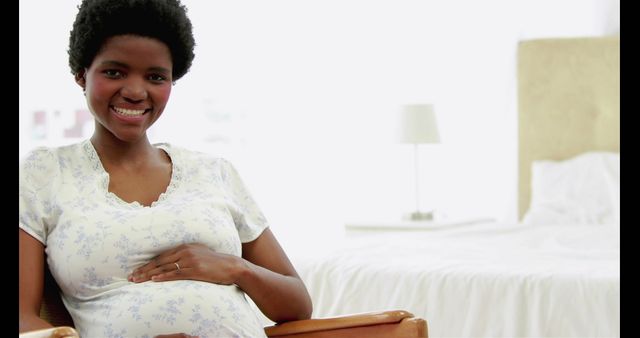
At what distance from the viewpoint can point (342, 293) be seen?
326cm

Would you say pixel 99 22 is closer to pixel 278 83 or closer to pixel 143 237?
pixel 143 237

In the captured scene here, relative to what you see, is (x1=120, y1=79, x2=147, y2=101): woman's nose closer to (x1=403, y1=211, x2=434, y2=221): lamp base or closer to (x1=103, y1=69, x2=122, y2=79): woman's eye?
(x1=103, y1=69, x2=122, y2=79): woman's eye

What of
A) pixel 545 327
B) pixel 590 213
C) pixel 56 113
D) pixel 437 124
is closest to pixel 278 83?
pixel 437 124

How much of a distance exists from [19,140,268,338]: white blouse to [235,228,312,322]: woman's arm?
0.12 feet

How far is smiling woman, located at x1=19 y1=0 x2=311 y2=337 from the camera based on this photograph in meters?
1.72

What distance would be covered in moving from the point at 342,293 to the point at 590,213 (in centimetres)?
187

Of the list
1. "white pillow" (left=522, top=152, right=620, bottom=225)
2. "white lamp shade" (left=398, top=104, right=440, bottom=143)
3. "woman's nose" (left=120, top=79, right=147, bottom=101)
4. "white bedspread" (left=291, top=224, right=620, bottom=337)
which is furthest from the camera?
"white lamp shade" (left=398, top=104, right=440, bottom=143)

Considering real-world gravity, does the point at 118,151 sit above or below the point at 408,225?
above

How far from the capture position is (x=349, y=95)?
18.2 feet

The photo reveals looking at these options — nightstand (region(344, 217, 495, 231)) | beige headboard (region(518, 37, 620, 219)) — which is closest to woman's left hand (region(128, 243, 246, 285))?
nightstand (region(344, 217, 495, 231))

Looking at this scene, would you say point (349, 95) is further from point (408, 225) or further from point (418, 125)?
point (408, 225)

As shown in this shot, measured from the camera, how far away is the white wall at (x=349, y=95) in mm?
5410

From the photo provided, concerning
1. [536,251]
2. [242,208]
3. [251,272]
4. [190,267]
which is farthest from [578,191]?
[190,267]

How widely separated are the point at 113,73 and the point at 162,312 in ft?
1.46
